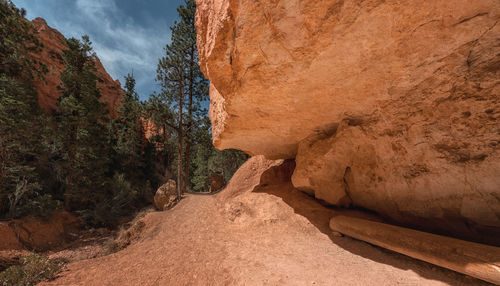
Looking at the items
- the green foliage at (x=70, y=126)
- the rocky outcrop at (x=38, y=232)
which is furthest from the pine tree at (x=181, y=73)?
the rocky outcrop at (x=38, y=232)

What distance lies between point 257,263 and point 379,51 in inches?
113

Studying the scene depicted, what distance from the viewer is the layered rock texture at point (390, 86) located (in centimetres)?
150

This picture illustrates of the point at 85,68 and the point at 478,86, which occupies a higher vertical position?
the point at 85,68

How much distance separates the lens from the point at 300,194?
4047 millimetres

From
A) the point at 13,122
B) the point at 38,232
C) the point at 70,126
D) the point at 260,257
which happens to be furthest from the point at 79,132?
the point at 260,257

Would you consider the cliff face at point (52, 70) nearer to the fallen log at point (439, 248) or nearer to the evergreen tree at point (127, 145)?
the evergreen tree at point (127, 145)

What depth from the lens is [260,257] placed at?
232 centimetres

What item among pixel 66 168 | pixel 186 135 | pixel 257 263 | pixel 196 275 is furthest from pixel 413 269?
pixel 66 168

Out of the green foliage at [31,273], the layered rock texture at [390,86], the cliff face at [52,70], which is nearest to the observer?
the layered rock texture at [390,86]

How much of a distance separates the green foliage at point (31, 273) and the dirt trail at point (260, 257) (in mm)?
219

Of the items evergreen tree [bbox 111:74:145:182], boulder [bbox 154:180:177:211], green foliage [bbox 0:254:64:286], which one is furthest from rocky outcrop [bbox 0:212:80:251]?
evergreen tree [bbox 111:74:145:182]

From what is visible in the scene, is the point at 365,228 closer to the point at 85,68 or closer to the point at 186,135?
the point at 186,135

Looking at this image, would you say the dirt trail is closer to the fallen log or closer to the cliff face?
the fallen log

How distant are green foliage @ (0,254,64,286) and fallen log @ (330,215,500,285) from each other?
16.3 feet
